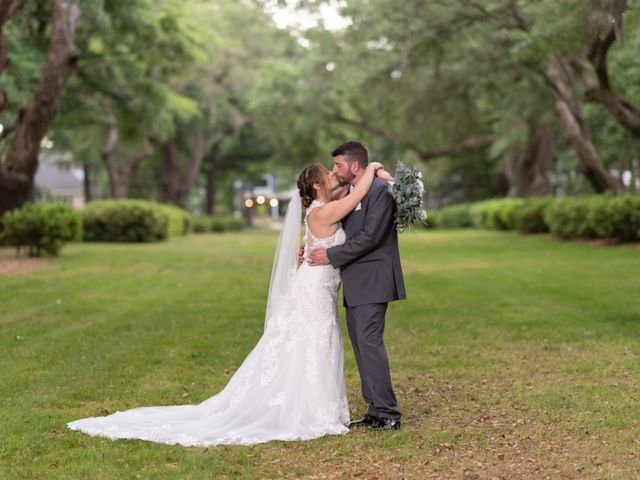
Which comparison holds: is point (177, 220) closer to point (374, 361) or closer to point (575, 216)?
point (575, 216)

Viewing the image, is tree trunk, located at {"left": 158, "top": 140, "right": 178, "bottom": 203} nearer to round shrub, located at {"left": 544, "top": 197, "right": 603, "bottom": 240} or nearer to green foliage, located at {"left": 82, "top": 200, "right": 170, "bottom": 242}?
green foliage, located at {"left": 82, "top": 200, "right": 170, "bottom": 242}

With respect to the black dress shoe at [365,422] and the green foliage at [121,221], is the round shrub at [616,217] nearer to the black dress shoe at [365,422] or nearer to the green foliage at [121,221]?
the green foliage at [121,221]

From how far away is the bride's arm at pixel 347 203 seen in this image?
6617 millimetres

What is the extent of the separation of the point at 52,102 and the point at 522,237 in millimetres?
18507

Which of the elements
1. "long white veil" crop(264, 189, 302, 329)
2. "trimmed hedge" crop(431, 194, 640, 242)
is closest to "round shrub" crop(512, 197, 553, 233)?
"trimmed hedge" crop(431, 194, 640, 242)

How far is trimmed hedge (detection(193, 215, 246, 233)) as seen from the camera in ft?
187

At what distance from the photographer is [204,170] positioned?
66312mm

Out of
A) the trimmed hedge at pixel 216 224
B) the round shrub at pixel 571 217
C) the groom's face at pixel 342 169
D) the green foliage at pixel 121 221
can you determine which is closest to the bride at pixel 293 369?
the groom's face at pixel 342 169

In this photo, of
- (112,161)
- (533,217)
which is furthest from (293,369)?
(112,161)

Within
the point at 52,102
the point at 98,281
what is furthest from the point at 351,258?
the point at 52,102

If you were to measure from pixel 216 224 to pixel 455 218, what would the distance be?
16.8 m

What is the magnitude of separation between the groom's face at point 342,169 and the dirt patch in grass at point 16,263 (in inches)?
569

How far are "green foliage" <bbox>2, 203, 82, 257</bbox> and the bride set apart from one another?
17094 millimetres

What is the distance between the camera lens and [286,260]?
717 centimetres
